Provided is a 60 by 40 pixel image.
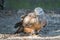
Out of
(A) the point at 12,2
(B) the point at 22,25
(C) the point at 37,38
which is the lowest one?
(C) the point at 37,38

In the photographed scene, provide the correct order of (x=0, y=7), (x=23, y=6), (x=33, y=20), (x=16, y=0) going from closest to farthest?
(x=33, y=20) < (x=0, y=7) < (x=23, y=6) < (x=16, y=0)

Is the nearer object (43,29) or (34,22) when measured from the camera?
(34,22)

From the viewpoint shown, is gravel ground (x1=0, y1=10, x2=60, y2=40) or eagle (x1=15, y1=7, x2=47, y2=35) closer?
eagle (x1=15, y1=7, x2=47, y2=35)

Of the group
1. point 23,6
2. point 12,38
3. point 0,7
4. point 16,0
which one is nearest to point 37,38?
point 12,38

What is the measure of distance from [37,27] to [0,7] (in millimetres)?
5889

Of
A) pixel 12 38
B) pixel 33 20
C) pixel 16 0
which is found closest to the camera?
pixel 12 38

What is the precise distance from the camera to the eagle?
4.81m

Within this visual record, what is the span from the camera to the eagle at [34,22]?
4812 millimetres

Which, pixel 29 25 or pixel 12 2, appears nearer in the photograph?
pixel 29 25

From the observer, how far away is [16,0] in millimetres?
13570

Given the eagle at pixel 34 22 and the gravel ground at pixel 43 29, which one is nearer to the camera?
the eagle at pixel 34 22

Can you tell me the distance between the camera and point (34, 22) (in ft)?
15.9

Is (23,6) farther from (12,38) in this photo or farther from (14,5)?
(12,38)

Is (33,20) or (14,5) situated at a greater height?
(14,5)
